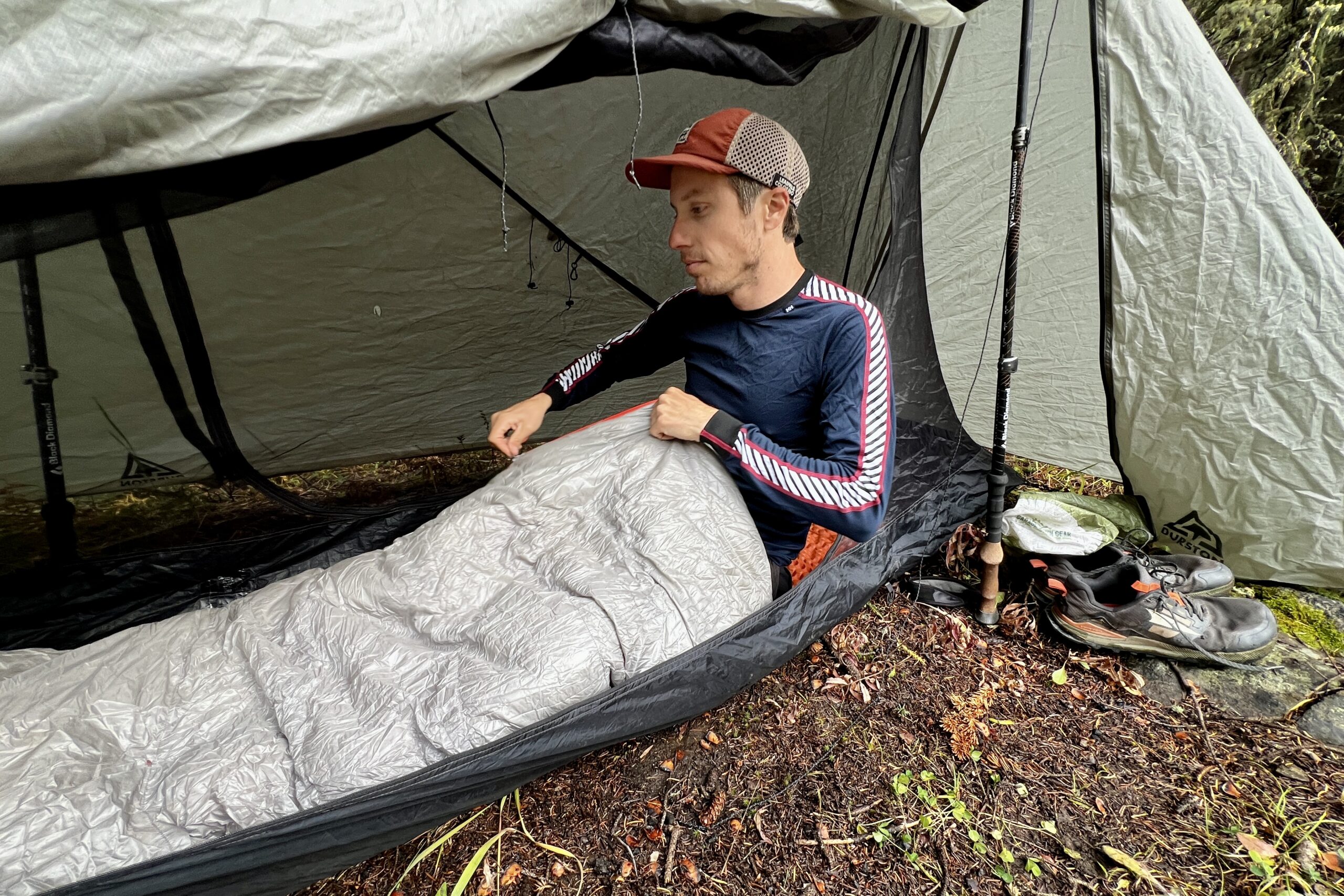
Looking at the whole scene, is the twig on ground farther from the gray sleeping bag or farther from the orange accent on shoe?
the orange accent on shoe

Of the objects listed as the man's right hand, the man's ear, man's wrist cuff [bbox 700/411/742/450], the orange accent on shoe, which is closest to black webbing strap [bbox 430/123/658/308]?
the man's right hand

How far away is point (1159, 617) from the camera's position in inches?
72.6

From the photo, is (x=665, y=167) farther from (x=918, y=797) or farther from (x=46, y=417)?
(x=46, y=417)

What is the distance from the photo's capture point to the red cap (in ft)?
4.62

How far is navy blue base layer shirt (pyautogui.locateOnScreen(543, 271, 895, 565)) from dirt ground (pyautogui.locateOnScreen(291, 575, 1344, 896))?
498 millimetres

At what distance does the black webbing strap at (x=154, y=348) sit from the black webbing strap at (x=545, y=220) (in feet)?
3.12

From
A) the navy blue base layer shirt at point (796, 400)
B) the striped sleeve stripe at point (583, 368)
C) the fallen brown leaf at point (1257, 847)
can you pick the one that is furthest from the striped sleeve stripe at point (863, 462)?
the fallen brown leaf at point (1257, 847)

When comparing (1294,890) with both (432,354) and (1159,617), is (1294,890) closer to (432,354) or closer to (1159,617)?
(1159,617)

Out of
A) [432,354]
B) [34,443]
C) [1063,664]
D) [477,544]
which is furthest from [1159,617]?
[34,443]

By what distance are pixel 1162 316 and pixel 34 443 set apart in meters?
3.26

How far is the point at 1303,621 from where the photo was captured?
200 centimetres

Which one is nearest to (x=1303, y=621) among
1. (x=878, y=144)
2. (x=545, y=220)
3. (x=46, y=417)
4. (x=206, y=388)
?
(x=878, y=144)

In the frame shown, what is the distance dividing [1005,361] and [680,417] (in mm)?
1009

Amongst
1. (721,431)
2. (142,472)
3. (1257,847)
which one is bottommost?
(1257,847)
